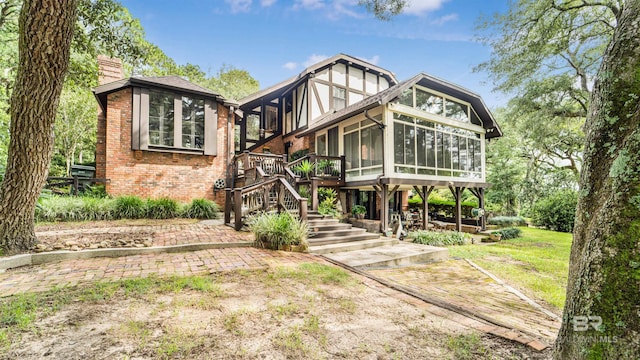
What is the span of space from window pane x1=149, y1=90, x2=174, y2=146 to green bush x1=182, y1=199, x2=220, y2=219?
113 inches

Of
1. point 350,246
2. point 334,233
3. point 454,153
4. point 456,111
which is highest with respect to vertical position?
point 456,111

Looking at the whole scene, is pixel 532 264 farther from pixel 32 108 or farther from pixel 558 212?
pixel 32 108

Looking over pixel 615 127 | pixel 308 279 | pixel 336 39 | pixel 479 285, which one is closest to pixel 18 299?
pixel 308 279

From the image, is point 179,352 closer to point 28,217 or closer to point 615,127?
point 615,127

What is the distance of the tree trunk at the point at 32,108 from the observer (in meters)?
3.71

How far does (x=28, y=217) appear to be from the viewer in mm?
4539

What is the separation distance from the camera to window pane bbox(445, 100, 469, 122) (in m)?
12.3

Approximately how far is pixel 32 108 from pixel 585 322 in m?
6.43

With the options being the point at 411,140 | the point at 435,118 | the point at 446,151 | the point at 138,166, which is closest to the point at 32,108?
the point at 138,166

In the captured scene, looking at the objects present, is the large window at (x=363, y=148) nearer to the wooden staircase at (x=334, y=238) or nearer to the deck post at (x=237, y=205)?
the wooden staircase at (x=334, y=238)

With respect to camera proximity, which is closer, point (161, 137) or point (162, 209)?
point (162, 209)

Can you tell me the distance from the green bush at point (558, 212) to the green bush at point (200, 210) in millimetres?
16020

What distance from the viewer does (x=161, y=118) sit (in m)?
11.0

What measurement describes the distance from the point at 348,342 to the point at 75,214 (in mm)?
9708
